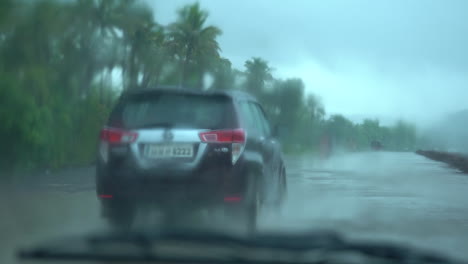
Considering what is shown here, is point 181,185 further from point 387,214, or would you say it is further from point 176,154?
point 387,214

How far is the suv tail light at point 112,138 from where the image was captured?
21.5 ft

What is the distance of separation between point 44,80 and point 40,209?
16.4ft

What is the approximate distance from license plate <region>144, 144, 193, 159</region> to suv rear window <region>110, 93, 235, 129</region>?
23cm

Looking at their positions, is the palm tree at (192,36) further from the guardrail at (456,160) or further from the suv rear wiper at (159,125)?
the suv rear wiper at (159,125)

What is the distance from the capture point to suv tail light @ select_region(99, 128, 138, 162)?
6.55 meters

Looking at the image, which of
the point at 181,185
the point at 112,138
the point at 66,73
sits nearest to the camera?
the point at 181,185

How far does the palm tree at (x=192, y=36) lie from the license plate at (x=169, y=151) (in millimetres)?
30424

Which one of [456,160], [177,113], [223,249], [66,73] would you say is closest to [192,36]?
[456,160]

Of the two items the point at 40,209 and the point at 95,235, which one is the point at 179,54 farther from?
the point at 95,235

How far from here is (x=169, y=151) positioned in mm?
6441

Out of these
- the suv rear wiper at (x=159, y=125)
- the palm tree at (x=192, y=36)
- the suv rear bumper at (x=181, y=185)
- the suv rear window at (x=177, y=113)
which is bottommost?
the suv rear bumper at (x=181, y=185)

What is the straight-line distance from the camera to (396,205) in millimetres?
10898

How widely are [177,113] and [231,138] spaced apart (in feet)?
2.09

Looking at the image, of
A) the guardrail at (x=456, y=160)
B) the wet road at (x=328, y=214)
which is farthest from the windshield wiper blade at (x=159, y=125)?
the guardrail at (x=456, y=160)
